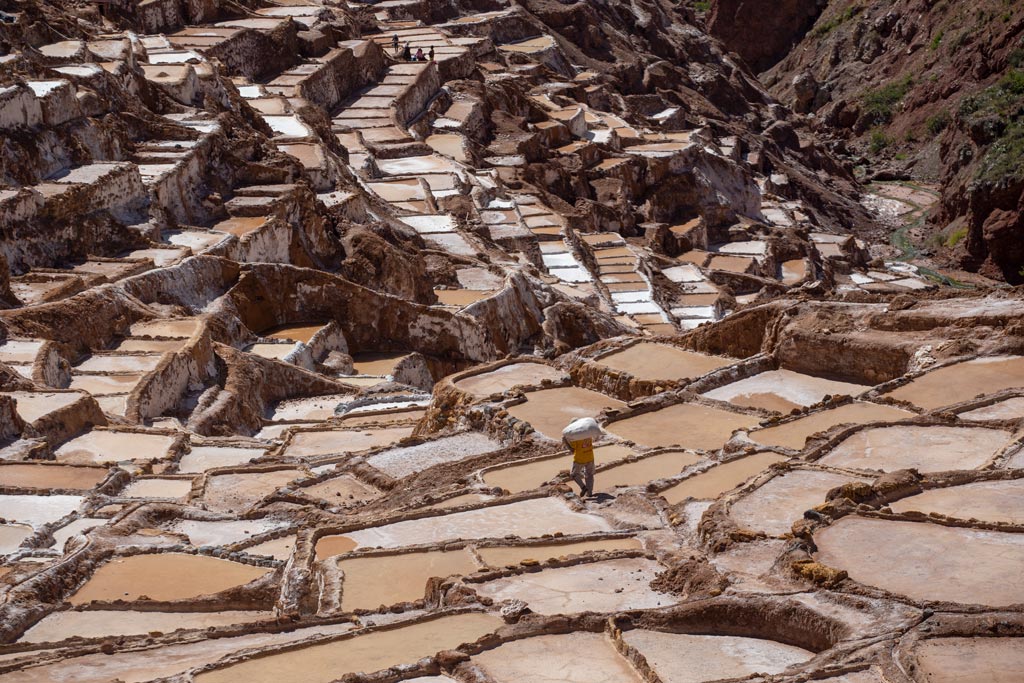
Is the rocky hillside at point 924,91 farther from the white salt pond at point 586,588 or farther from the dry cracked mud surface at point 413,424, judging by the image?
the white salt pond at point 586,588

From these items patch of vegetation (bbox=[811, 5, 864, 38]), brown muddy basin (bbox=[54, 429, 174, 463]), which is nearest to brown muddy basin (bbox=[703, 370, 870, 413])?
brown muddy basin (bbox=[54, 429, 174, 463])

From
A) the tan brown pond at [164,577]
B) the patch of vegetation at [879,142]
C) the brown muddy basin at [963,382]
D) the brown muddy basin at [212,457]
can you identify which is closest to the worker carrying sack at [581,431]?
the tan brown pond at [164,577]

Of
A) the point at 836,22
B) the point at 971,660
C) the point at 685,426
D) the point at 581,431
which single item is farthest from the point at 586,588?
the point at 836,22

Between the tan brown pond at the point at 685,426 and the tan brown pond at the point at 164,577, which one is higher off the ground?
the tan brown pond at the point at 685,426

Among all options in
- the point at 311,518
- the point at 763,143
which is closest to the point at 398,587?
the point at 311,518

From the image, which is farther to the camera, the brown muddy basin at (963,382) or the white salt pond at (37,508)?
the brown muddy basin at (963,382)

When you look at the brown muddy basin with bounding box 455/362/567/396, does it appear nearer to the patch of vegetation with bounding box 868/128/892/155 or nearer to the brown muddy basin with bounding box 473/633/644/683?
the brown muddy basin with bounding box 473/633/644/683
